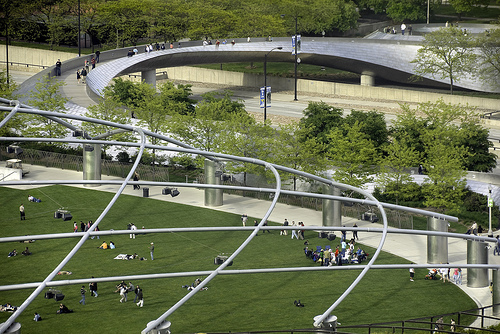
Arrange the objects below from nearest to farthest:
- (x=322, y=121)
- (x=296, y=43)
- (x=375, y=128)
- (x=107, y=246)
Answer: (x=107, y=246)
(x=375, y=128)
(x=322, y=121)
(x=296, y=43)

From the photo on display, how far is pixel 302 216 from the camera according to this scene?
5509cm

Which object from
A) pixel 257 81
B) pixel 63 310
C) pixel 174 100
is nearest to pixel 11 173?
pixel 174 100

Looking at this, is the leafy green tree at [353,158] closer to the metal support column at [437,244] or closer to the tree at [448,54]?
the metal support column at [437,244]

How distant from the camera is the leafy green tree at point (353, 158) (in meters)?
58.2

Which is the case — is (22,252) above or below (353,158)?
below

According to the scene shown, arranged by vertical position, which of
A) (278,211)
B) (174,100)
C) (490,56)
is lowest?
(278,211)

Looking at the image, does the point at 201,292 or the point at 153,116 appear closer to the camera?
the point at 201,292

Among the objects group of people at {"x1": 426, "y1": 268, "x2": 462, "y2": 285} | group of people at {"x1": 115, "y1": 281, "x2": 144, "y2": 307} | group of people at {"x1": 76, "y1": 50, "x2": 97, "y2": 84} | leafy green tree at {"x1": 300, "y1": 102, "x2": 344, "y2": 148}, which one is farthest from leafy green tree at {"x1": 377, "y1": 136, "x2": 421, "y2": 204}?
group of people at {"x1": 76, "y1": 50, "x2": 97, "y2": 84}

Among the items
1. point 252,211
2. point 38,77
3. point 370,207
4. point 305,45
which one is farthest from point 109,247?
point 305,45

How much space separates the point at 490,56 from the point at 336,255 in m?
53.1

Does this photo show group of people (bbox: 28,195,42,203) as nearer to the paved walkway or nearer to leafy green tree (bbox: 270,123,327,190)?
the paved walkway

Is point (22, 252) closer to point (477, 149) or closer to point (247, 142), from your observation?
point (247, 142)

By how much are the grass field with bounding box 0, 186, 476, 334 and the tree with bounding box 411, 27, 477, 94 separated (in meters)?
48.4

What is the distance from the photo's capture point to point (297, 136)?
60.8m
